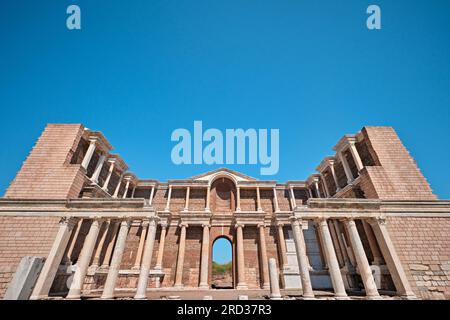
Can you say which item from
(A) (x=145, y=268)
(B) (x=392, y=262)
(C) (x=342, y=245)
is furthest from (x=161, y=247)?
(B) (x=392, y=262)

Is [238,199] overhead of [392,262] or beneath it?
overhead

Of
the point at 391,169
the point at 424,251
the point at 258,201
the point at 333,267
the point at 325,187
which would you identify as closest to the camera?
the point at 333,267

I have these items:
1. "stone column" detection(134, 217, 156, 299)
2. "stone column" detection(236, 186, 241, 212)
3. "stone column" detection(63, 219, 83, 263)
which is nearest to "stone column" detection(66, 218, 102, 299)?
"stone column" detection(63, 219, 83, 263)

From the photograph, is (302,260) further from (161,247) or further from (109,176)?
(109,176)

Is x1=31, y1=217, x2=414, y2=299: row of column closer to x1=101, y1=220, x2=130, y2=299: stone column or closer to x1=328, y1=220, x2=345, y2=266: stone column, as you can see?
x1=101, y1=220, x2=130, y2=299: stone column

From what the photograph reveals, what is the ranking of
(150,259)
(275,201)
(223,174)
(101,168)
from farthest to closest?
(223,174), (275,201), (101,168), (150,259)

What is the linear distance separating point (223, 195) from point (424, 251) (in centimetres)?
1652

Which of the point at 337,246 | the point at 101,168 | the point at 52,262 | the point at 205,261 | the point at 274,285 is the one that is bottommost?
the point at 274,285

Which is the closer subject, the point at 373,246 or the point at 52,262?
the point at 52,262

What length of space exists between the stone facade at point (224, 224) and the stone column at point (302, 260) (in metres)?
0.06

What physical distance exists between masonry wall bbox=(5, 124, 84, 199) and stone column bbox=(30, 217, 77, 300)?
1.92 meters

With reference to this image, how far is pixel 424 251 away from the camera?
38.7 feet

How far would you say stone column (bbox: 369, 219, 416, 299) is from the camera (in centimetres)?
1074
